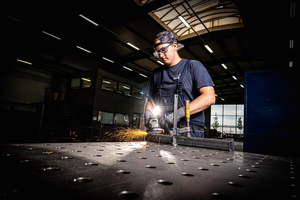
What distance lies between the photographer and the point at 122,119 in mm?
15039

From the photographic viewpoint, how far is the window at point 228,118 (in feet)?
81.7

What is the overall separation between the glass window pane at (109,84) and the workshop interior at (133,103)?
10 cm

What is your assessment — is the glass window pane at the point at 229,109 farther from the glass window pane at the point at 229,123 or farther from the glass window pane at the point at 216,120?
the glass window pane at the point at 216,120

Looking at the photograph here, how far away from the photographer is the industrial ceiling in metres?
7.76

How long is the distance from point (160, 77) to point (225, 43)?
10.2 meters

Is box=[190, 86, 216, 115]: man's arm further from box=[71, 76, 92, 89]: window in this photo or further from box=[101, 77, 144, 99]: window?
box=[71, 76, 92, 89]: window

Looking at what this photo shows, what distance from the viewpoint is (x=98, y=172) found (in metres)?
0.70

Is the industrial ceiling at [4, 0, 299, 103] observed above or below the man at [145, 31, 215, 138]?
above

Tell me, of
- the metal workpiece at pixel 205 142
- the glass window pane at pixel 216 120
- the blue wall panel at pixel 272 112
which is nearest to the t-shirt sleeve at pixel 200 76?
the metal workpiece at pixel 205 142

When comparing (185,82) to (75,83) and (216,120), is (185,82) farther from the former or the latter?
(216,120)

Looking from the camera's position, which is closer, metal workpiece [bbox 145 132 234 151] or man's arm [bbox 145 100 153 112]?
metal workpiece [bbox 145 132 234 151]

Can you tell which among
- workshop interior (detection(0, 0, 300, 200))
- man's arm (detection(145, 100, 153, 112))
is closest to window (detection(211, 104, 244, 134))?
workshop interior (detection(0, 0, 300, 200))

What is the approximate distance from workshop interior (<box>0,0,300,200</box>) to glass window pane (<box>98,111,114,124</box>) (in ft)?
0.27

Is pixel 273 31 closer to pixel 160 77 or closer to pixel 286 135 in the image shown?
pixel 286 135
